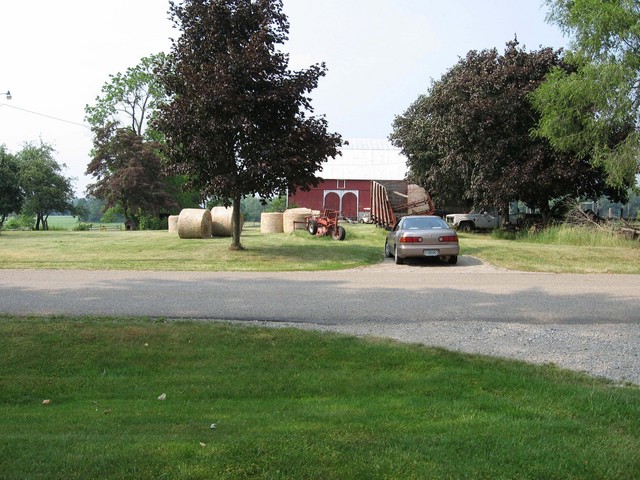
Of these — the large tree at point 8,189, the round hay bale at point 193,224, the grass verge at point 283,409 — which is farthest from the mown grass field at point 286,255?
the large tree at point 8,189

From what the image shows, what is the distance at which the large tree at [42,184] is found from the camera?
5805 centimetres

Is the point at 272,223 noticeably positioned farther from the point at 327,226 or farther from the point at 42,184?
the point at 42,184

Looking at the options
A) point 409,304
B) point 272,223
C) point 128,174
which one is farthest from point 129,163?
point 409,304

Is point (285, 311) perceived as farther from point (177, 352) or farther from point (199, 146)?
point (199, 146)

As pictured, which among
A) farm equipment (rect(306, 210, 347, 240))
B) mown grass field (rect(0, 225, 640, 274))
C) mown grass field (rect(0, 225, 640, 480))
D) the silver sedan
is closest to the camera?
mown grass field (rect(0, 225, 640, 480))

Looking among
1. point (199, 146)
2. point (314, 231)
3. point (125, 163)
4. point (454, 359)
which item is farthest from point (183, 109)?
point (125, 163)

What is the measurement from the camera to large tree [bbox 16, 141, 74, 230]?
5805 centimetres

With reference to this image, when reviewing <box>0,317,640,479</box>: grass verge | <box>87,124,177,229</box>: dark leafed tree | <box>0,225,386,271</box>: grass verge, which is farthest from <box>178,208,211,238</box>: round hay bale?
<box>87,124,177,229</box>: dark leafed tree

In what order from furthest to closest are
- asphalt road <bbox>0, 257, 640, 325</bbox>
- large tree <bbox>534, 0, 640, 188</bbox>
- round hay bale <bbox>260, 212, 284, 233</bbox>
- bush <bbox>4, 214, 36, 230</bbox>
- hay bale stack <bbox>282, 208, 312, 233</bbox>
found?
bush <bbox>4, 214, 36, 230</bbox> < round hay bale <bbox>260, 212, 284, 233</bbox> < hay bale stack <bbox>282, 208, 312, 233</bbox> < large tree <bbox>534, 0, 640, 188</bbox> < asphalt road <bbox>0, 257, 640, 325</bbox>

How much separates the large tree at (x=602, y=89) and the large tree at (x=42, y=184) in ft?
163

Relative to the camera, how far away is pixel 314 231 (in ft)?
92.0

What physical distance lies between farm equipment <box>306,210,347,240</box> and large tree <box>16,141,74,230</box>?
39851 millimetres

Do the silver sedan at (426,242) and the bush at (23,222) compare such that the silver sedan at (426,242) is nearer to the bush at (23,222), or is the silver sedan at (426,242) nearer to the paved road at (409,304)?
the paved road at (409,304)

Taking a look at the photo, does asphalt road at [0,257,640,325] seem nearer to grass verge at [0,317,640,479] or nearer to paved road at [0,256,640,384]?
paved road at [0,256,640,384]
